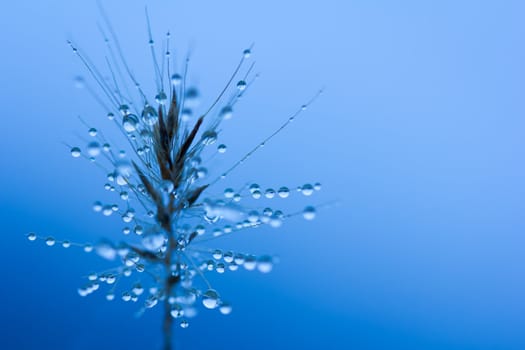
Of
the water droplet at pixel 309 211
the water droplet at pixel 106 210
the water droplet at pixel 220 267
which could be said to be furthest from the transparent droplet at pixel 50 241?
the water droplet at pixel 309 211

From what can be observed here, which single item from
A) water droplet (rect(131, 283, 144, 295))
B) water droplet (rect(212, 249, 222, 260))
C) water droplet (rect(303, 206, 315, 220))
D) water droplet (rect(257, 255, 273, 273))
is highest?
water droplet (rect(303, 206, 315, 220))

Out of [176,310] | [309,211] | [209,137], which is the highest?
[209,137]

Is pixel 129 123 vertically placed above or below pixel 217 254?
above

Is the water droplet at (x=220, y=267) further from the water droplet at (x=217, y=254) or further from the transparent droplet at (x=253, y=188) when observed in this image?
the transparent droplet at (x=253, y=188)

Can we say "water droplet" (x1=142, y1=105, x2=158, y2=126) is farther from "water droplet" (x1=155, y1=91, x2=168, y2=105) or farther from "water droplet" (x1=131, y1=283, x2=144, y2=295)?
"water droplet" (x1=131, y1=283, x2=144, y2=295)

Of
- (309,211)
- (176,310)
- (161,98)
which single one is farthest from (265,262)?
(161,98)

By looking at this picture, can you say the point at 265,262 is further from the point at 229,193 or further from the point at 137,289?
the point at 137,289

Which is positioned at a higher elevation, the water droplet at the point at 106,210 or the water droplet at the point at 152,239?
the water droplet at the point at 106,210

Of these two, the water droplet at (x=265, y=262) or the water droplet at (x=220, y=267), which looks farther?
the water droplet at (x=220, y=267)

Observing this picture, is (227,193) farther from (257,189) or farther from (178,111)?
(178,111)

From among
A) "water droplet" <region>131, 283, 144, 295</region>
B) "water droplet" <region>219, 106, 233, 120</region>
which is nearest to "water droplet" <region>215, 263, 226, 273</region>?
"water droplet" <region>131, 283, 144, 295</region>
